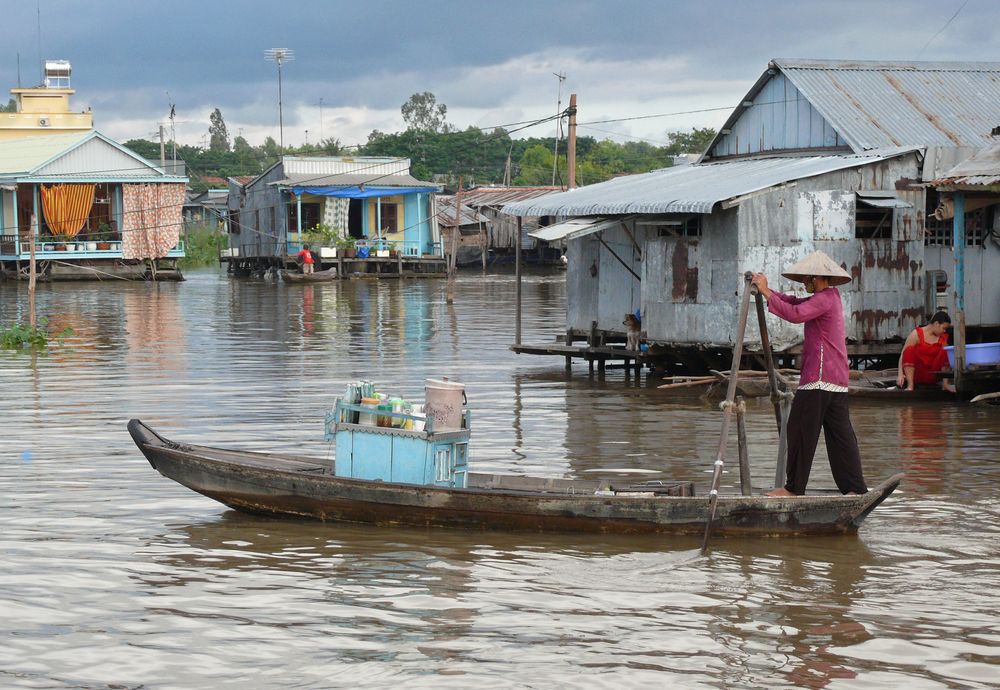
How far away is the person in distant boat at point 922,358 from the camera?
1493 cm

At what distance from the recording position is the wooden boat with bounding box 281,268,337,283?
42.9 metres

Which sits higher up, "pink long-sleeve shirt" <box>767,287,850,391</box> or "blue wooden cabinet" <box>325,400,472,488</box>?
"pink long-sleeve shirt" <box>767,287,850,391</box>

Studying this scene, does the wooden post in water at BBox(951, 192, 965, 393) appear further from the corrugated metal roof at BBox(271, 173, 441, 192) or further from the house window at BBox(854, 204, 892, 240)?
the corrugated metal roof at BBox(271, 173, 441, 192)

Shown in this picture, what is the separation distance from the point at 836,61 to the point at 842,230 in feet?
11.3

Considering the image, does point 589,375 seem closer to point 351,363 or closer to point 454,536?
point 351,363

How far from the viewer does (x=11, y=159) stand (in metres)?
44.7

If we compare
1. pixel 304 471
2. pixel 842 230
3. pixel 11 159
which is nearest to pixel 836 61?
pixel 842 230

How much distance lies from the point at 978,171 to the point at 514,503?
314 inches

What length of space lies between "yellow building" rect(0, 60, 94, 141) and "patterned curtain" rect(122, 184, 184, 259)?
14.5 metres

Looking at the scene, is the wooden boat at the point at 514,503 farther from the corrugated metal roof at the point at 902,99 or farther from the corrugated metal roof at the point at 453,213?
the corrugated metal roof at the point at 453,213

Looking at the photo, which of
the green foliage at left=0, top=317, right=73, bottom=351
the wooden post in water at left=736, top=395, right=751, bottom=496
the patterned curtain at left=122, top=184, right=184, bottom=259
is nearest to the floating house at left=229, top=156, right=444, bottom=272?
the patterned curtain at left=122, top=184, right=184, bottom=259

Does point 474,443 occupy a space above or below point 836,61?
below

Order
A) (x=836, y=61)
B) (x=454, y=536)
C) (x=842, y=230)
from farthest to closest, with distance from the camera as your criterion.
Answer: (x=836, y=61)
(x=842, y=230)
(x=454, y=536)

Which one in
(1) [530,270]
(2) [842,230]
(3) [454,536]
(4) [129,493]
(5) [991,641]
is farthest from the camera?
(1) [530,270]
